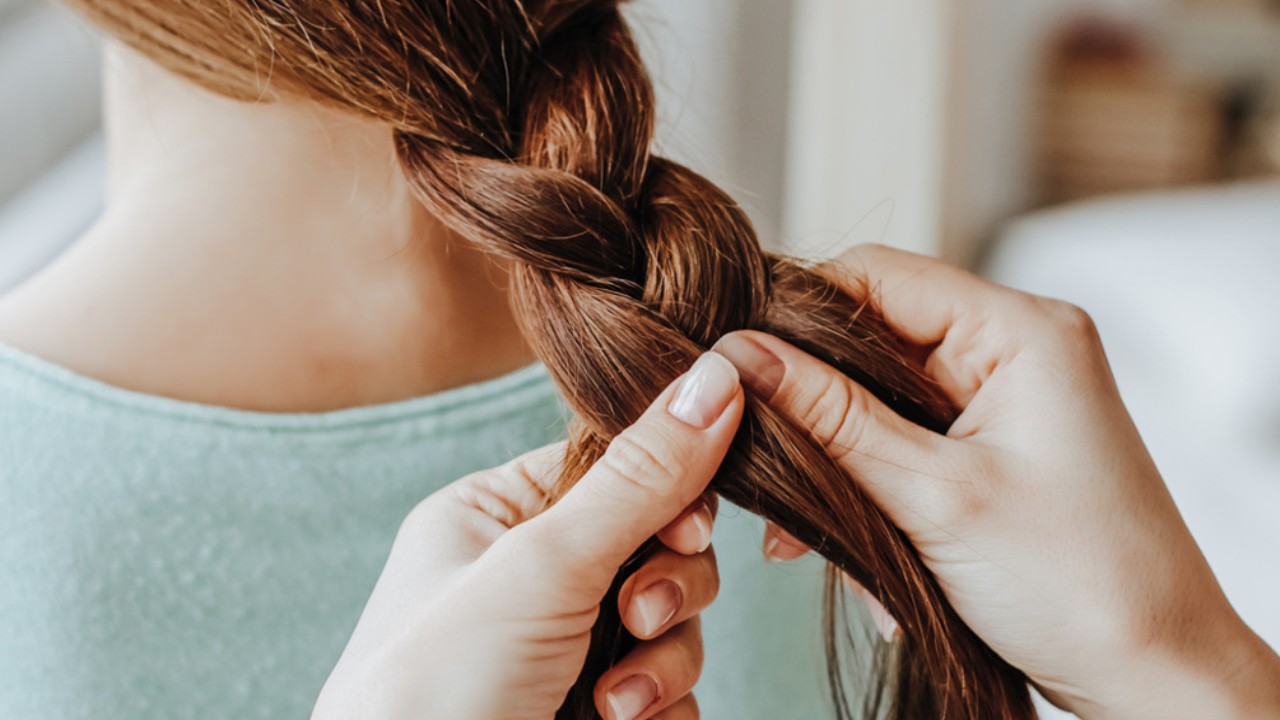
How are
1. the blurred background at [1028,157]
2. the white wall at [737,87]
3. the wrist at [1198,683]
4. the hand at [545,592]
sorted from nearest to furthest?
the hand at [545,592] < the wrist at [1198,683] < the blurred background at [1028,157] < the white wall at [737,87]

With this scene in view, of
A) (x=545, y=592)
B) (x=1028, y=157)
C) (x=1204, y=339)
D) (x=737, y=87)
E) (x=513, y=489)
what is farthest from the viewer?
(x=1028, y=157)

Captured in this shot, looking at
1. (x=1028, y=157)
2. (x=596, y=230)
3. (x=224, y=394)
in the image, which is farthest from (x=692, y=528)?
(x=1028, y=157)

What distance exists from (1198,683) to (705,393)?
0.31 meters

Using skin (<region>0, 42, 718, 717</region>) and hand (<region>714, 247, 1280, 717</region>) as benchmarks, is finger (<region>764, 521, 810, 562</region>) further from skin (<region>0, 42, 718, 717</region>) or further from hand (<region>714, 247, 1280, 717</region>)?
skin (<region>0, 42, 718, 717</region>)

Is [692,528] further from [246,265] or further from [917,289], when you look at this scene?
[246,265]

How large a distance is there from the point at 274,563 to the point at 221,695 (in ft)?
0.25

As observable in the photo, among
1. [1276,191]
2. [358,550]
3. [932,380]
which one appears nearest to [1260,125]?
[1276,191]

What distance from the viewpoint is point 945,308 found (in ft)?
1.80

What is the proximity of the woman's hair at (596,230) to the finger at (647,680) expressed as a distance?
0.04 ft

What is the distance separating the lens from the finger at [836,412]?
48 cm

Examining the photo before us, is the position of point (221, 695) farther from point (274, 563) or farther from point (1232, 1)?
point (1232, 1)


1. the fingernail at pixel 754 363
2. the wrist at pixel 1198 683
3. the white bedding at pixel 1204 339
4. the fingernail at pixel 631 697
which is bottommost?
the white bedding at pixel 1204 339

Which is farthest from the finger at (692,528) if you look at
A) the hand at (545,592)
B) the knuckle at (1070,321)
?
the knuckle at (1070,321)

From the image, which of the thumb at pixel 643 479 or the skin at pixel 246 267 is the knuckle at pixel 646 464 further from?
the skin at pixel 246 267
